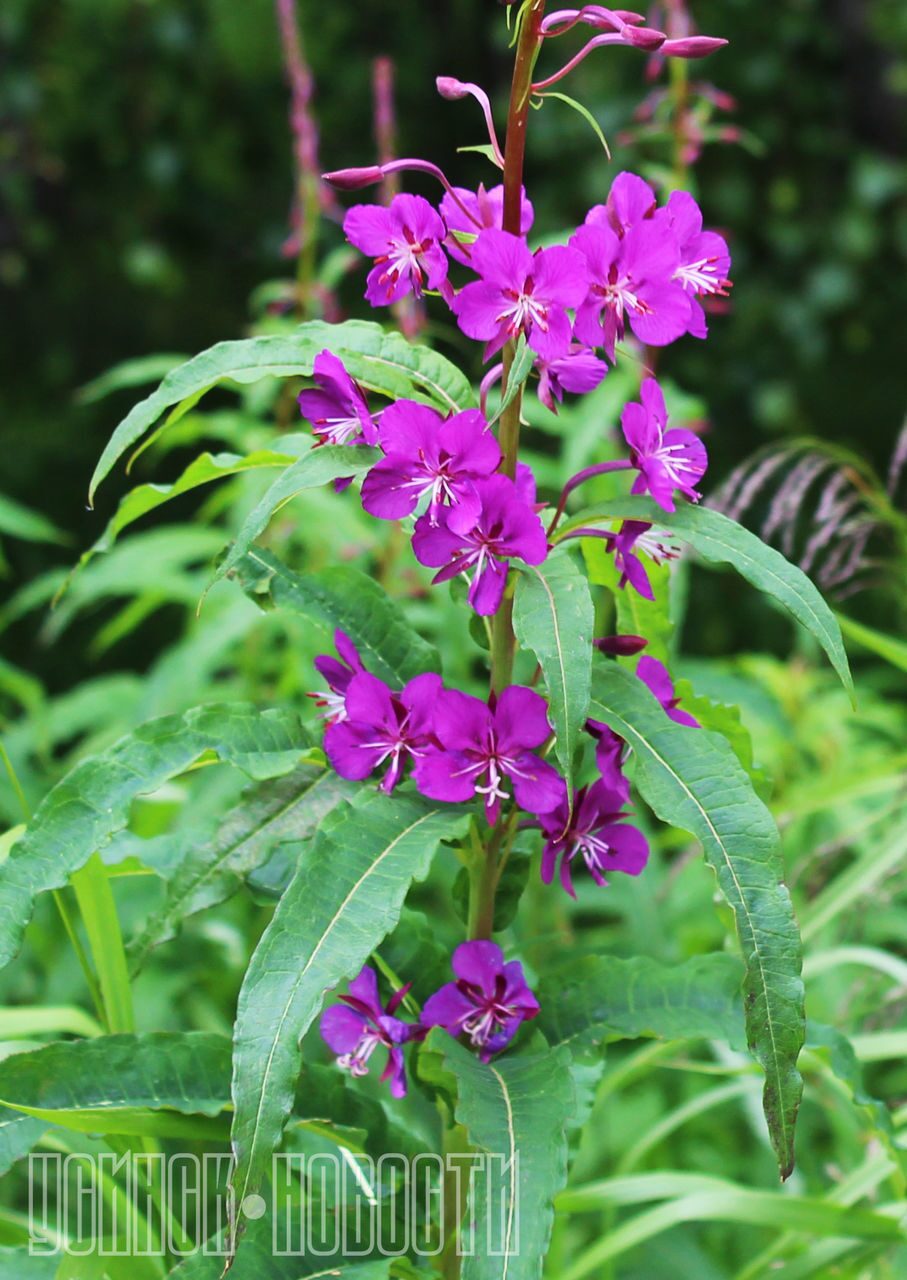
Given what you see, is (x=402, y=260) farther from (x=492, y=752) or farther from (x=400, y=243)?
(x=492, y=752)

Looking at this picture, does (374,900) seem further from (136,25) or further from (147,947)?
(136,25)

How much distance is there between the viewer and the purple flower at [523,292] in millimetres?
858

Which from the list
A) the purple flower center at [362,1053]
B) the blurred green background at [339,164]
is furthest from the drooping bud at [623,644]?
the blurred green background at [339,164]

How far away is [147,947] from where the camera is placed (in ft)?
3.15

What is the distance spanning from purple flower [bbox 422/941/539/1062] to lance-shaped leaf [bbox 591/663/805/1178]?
0.68ft

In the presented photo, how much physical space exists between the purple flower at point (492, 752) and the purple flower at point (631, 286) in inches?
9.8

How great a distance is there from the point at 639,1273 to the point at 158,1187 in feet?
2.52

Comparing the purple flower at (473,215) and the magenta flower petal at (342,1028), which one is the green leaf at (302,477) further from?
the magenta flower petal at (342,1028)

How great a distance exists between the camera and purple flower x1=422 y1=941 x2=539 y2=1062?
0.97 meters

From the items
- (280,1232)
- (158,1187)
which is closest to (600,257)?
(280,1232)

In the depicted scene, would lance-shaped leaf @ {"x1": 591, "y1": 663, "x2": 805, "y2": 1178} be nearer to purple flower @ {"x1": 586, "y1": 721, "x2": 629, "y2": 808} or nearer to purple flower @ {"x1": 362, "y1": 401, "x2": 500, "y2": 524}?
purple flower @ {"x1": 586, "y1": 721, "x2": 629, "y2": 808}

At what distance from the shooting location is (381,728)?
941mm

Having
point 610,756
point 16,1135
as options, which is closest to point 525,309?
point 610,756

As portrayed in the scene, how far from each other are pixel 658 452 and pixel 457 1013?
1.41 ft
